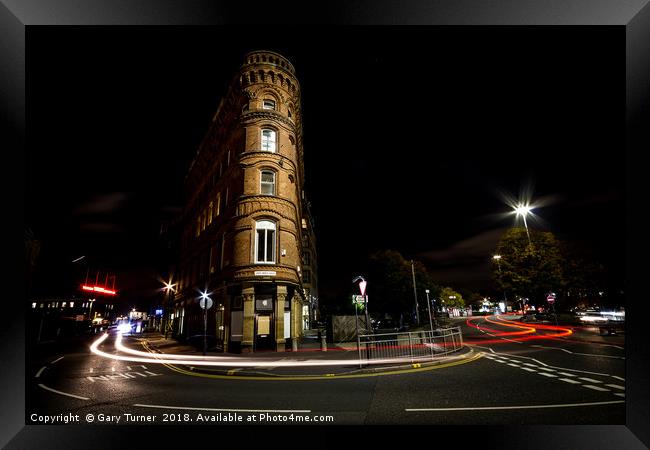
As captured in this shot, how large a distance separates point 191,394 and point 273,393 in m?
2.29

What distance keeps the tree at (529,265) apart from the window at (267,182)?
103 ft

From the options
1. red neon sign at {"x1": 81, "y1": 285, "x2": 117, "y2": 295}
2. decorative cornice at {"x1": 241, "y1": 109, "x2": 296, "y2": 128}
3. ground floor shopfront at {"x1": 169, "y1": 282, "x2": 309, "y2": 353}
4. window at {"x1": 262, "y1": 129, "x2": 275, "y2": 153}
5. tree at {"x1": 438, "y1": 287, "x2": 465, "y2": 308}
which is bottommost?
tree at {"x1": 438, "y1": 287, "x2": 465, "y2": 308}

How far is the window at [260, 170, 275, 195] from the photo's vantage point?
20833mm

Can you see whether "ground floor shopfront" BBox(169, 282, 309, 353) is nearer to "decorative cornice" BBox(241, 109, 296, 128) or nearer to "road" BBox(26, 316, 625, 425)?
"road" BBox(26, 316, 625, 425)

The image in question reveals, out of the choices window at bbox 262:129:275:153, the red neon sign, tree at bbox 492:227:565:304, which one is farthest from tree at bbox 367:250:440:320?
the red neon sign

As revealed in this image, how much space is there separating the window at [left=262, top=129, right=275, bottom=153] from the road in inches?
599

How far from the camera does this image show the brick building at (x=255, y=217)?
18.8m

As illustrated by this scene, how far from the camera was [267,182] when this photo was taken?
20.9 m

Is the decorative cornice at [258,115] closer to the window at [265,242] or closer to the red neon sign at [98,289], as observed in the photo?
the window at [265,242]
